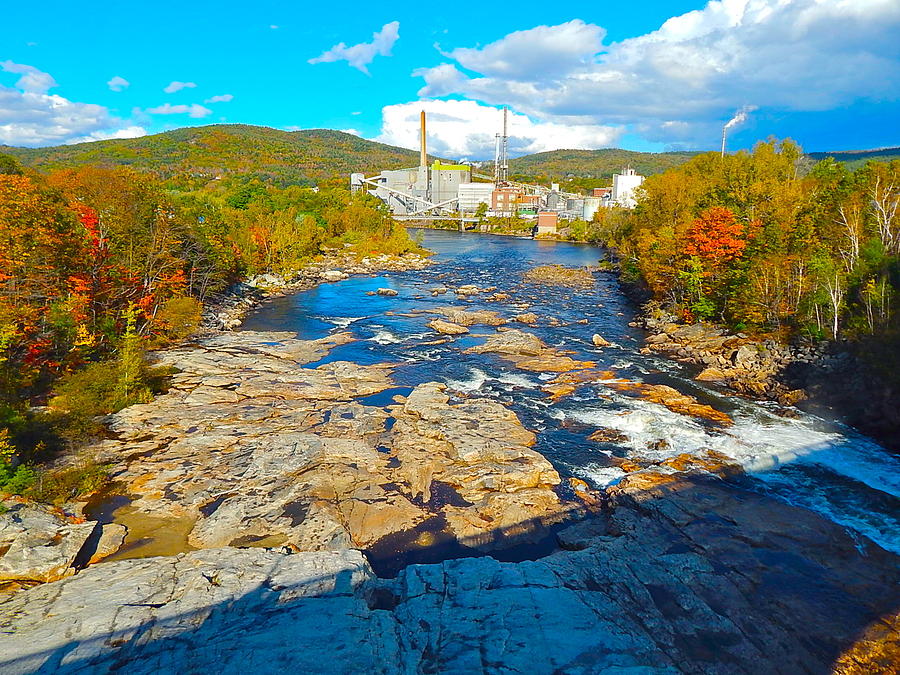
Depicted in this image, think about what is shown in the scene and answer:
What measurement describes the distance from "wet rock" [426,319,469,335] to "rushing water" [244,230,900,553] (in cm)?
Answer: 67

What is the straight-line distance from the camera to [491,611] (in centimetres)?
848

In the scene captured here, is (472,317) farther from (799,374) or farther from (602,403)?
(799,374)

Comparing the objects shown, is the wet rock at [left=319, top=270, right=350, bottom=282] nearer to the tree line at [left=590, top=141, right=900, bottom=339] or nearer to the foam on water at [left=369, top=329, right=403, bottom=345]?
the foam on water at [left=369, top=329, right=403, bottom=345]

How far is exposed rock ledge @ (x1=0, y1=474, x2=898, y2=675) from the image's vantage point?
7266 millimetres

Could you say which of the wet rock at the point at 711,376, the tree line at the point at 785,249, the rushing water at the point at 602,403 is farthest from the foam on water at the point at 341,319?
the tree line at the point at 785,249

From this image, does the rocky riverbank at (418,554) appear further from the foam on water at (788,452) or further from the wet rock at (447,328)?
the wet rock at (447,328)

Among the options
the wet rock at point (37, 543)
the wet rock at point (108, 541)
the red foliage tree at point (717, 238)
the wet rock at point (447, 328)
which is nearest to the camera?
the wet rock at point (37, 543)

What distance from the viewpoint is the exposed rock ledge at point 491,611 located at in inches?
286

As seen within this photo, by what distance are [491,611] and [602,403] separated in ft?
39.8

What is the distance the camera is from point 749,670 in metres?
7.88

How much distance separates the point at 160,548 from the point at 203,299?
25.1 metres

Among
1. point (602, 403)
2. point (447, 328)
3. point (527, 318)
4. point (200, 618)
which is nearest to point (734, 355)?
Answer: point (602, 403)

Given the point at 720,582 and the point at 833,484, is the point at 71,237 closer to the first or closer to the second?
the point at 720,582

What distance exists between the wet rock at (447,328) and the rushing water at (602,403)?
2.20 ft
